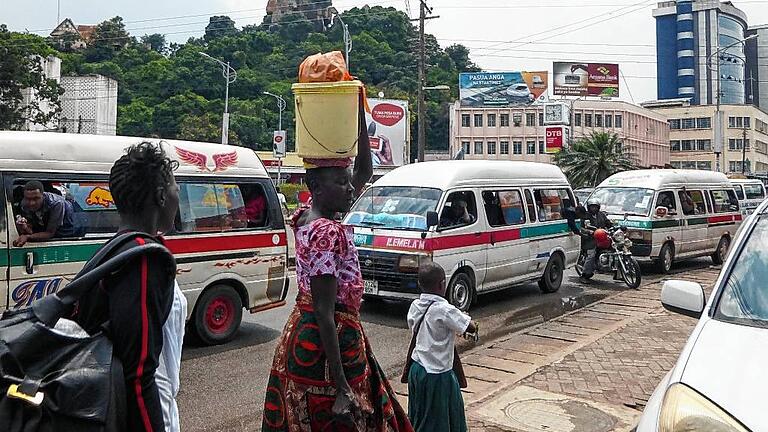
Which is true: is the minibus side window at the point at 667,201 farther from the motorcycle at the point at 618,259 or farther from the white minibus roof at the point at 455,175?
the white minibus roof at the point at 455,175

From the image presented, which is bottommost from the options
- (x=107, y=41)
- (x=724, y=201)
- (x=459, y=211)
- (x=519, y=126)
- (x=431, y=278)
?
(x=431, y=278)

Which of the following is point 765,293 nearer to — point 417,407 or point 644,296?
point 417,407

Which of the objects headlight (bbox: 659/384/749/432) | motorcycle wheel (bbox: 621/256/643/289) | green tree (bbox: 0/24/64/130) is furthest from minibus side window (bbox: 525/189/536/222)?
green tree (bbox: 0/24/64/130)

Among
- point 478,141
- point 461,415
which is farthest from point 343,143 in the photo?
point 478,141

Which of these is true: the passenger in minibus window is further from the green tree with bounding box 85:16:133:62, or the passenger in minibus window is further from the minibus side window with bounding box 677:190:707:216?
the green tree with bounding box 85:16:133:62

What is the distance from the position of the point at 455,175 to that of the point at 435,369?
19.1 feet

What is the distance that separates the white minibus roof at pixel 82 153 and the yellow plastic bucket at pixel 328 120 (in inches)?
122

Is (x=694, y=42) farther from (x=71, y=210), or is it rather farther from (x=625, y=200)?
(x=71, y=210)

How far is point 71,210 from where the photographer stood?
6348 millimetres

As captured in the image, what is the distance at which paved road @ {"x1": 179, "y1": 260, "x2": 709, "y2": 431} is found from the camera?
18.0ft

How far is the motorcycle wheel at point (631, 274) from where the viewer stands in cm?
1231

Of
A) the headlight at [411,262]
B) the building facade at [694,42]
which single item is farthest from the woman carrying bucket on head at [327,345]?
the building facade at [694,42]

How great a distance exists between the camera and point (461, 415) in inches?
156

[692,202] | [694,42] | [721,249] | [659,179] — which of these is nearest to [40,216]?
[659,179]
